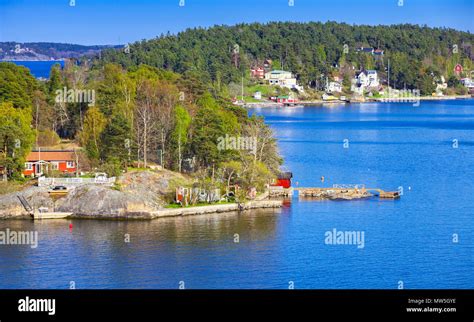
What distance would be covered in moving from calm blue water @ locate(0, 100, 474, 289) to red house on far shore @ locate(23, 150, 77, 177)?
376 centimetres

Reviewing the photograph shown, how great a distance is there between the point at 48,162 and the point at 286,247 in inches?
347

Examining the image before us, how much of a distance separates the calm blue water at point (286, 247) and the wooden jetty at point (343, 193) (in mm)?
488

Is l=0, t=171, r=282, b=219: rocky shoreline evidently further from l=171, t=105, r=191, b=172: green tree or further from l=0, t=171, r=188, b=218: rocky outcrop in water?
l=171, t=105, r=191, b=172: green tree

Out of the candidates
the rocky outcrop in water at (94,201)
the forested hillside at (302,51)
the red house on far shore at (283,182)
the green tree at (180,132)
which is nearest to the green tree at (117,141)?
the green tree at (180,132)

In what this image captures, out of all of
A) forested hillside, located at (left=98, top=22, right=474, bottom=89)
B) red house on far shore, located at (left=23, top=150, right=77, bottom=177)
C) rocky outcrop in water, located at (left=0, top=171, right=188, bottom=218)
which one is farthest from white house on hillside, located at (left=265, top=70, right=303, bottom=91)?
rocky outcrop in water, located at (left=0, top=171, right=188, bottom=218)

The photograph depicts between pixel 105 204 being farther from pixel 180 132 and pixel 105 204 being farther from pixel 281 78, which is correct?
pixel 281 78

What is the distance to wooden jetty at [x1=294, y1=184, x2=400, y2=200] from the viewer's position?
77.4 ft

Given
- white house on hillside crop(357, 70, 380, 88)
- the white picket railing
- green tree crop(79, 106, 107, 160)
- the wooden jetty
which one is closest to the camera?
the white picket railing

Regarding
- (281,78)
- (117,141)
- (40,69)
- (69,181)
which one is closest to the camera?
(69,181)

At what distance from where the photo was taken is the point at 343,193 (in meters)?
23.7

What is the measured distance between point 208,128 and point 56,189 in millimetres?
4822

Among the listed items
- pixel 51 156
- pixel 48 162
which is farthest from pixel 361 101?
pixel 48 162

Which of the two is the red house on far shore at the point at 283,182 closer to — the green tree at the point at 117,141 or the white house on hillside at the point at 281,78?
the green tree at the point at 117,141
